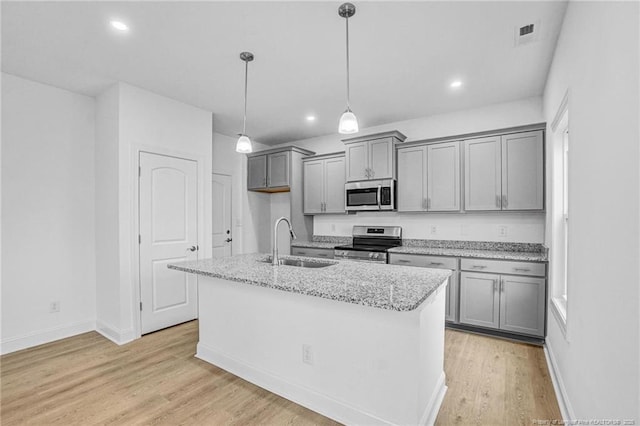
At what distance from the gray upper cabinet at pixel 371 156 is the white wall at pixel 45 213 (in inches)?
125

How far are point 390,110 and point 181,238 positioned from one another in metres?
3.03

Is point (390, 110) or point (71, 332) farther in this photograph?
point (390, 110)

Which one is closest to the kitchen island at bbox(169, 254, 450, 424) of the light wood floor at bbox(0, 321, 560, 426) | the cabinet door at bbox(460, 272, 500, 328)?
the light wood floor at bbox(0, 321, 560, 426)

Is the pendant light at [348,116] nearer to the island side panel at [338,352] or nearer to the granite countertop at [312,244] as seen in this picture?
the island side panel at [338,352]

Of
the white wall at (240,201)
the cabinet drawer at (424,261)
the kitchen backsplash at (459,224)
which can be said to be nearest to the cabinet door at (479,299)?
the cabinet drawer at (424,261)

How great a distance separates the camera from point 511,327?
3137 mm

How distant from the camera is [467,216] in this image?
394 cm

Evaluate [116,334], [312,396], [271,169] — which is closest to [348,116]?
[312,396]

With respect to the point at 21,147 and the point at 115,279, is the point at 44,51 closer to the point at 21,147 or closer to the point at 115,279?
the point at 21,147

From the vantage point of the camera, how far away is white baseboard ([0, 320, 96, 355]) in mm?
2979

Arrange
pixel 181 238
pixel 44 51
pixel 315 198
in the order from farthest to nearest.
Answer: pixel 315 198 < pixel 181 238 < pixel 44 51

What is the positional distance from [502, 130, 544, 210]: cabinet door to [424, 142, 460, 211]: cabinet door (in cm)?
50

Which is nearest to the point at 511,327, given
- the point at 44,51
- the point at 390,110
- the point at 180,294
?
the point at 390,110

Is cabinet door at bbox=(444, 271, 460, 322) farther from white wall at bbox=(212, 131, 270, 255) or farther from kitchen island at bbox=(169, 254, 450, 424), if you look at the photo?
white wall at bbox=(212, 131, 270, 255)
